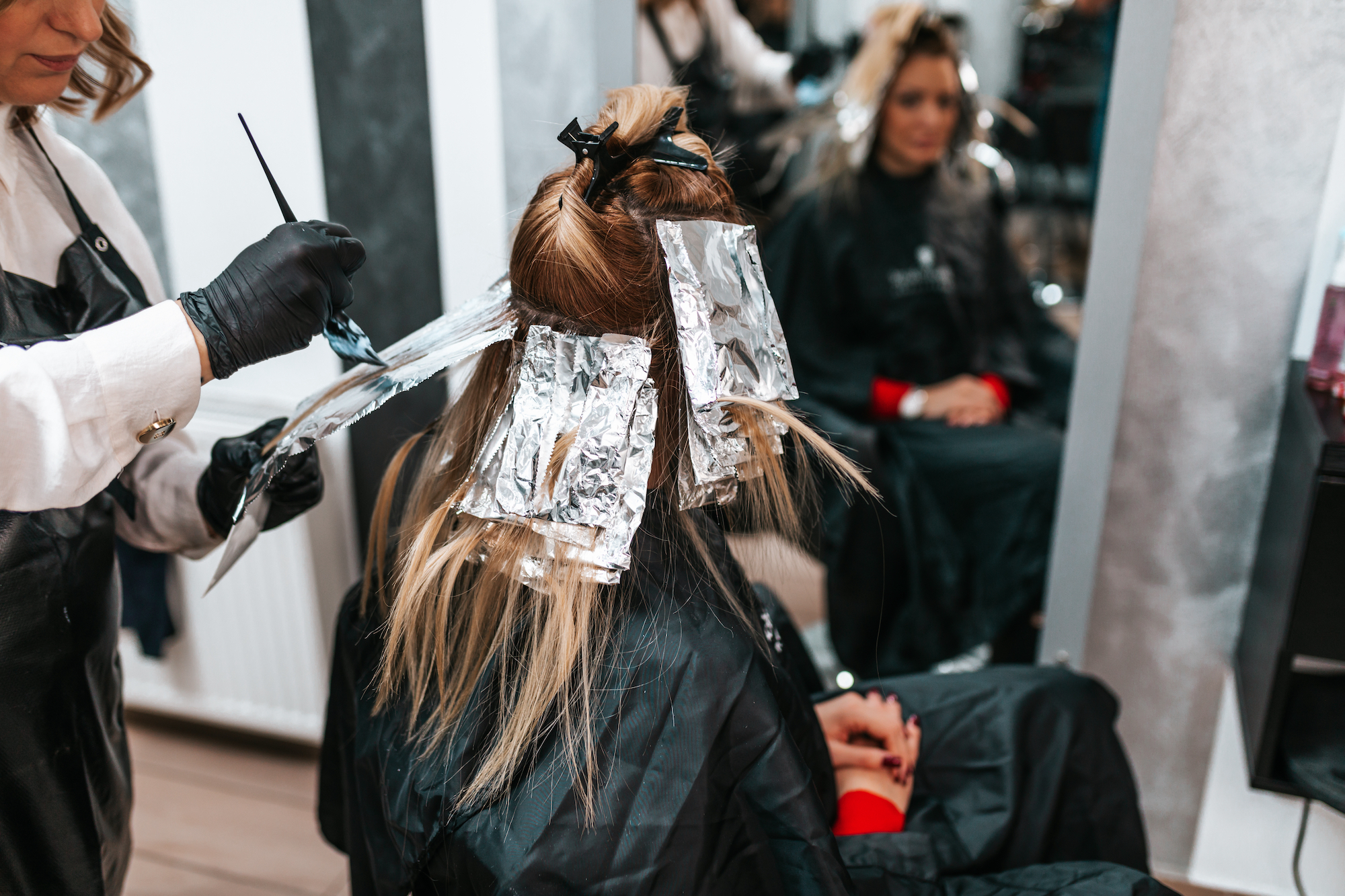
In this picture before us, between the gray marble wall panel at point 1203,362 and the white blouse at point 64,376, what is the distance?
134 centimetres

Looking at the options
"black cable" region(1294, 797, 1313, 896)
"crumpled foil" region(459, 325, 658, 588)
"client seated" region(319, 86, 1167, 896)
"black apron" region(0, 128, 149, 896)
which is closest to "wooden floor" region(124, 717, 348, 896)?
"black apron" region(0, 128, 149, 896)

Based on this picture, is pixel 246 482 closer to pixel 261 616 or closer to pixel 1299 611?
pixel 261 616

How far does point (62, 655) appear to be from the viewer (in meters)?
1.07

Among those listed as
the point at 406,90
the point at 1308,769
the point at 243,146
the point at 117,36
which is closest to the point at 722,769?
the point at 1308,769

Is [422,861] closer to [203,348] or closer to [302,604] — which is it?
[203,348]

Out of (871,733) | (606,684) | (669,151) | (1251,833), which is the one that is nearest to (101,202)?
(669,151)

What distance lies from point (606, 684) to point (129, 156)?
61.9 inches

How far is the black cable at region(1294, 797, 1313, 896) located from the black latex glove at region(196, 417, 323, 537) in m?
1.62

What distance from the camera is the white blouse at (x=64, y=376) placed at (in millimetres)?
875

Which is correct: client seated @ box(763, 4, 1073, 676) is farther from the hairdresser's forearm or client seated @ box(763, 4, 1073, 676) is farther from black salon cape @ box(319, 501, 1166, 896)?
the hairdresser's forearm

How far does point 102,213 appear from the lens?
1183 mm

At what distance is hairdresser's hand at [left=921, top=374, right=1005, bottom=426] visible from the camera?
2082mm

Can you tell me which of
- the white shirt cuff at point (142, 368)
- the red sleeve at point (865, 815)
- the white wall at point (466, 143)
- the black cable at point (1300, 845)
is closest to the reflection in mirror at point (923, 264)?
the white wall at point (466, 143)

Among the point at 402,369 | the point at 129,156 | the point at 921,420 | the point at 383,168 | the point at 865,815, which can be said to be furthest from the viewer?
the point at 921,420
